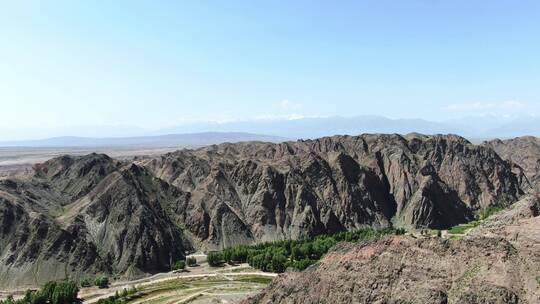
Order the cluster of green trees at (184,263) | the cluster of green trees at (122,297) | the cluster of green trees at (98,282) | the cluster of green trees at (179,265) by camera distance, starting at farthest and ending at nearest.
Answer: the cluster of green trees at (184,263) < the cluster of green trees at (179,265) < the cluster of green trees at (98,282) < the cluster of green trees at (122,297)

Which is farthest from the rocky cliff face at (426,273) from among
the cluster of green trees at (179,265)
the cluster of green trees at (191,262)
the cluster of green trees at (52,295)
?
the cluster of green trees at (191,262)

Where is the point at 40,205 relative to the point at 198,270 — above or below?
above

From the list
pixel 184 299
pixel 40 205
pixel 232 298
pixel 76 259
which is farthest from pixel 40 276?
pixel 232 298

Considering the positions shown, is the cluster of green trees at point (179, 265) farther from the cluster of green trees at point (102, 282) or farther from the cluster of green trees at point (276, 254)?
the cluster of green trees at point (102, 282)

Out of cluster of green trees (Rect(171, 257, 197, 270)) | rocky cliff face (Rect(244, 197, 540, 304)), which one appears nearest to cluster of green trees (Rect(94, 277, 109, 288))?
cluster of green trees (Rect(171, 257, 197, 270))

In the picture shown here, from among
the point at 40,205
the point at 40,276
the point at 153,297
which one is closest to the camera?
the point at 153,297

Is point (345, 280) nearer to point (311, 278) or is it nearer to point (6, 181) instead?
point (311, 278)
